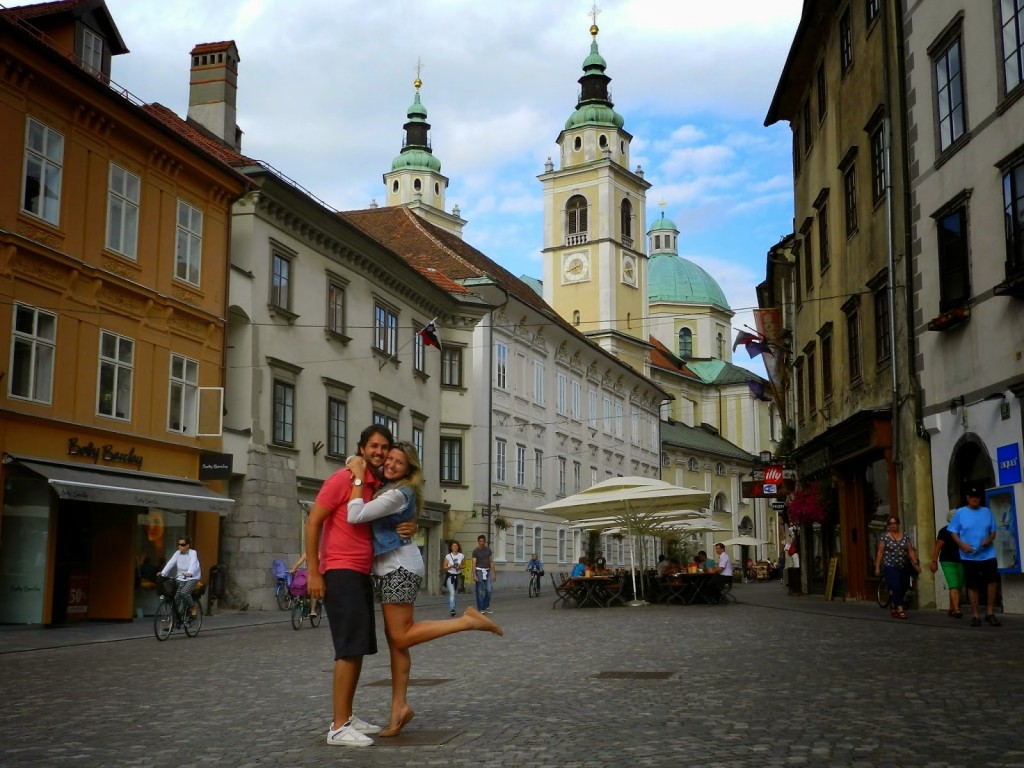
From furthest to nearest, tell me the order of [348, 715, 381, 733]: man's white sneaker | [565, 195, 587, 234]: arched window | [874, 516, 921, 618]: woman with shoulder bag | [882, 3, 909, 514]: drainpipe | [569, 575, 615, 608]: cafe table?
[565, 195, 587, 234]: arched window → [569, 575, 615, 608]: cafe table → [882, 3, 909, 514]: drainpipe → [874, 516, 921, 618]: woman with shoulder bag → [348, 715, 381, 733]: man's white sneaker

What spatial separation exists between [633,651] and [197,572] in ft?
28.5

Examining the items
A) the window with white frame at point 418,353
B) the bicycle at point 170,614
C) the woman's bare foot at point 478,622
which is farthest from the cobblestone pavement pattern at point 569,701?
the window with white frame at point 418,353

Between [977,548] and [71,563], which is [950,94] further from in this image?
[71,563]

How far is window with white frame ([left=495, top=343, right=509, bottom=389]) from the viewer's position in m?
A: 47.4

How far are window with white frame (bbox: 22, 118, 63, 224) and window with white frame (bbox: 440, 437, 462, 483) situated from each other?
923 inches

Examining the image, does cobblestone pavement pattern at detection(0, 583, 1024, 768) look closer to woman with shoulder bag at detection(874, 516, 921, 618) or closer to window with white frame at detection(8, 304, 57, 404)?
woman with shoulder bag at detection(874, 516, 921, 618)

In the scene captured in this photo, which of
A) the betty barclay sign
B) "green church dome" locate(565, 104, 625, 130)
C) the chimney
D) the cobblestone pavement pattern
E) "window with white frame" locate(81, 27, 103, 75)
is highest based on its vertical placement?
"green church dome" locate(565, 104, 625, 130)

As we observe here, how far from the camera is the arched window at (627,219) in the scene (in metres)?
89.6

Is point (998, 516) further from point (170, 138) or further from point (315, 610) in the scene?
point (170, 138)

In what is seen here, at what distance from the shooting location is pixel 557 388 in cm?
5522

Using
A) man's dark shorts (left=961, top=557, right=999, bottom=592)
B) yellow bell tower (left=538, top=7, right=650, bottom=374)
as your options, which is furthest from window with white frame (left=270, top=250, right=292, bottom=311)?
yellow bell tower (left=538, top=7, right=650, bottom=374)

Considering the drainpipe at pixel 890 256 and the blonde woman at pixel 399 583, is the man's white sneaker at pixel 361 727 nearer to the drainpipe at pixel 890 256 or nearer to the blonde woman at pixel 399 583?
the blonde woman at pixel 399 583

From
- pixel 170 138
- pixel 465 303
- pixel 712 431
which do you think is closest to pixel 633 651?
pixel 170 138

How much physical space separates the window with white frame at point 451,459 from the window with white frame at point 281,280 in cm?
1356
